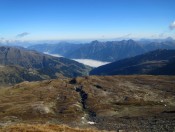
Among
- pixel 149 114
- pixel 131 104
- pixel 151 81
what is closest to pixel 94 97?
pixel 131 104

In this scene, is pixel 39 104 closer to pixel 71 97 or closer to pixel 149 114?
pixel 71 97

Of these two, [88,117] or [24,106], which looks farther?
[24,106]

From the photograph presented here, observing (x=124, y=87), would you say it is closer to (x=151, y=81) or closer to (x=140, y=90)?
(x=140, y=90)

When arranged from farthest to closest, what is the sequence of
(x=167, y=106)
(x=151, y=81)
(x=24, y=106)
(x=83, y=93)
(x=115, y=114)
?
(x=151, y=81) < (x=83, y=93) < (x=24, y=106) < (x=167, y=106) < (x=115, y=114)

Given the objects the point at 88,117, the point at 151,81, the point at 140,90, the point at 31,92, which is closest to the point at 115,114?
the point at 88,117

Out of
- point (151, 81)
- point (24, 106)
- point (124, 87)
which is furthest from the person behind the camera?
point (151, 81)

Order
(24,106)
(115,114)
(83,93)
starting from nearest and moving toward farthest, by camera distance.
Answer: (115,114), (24,106), (83,93)
